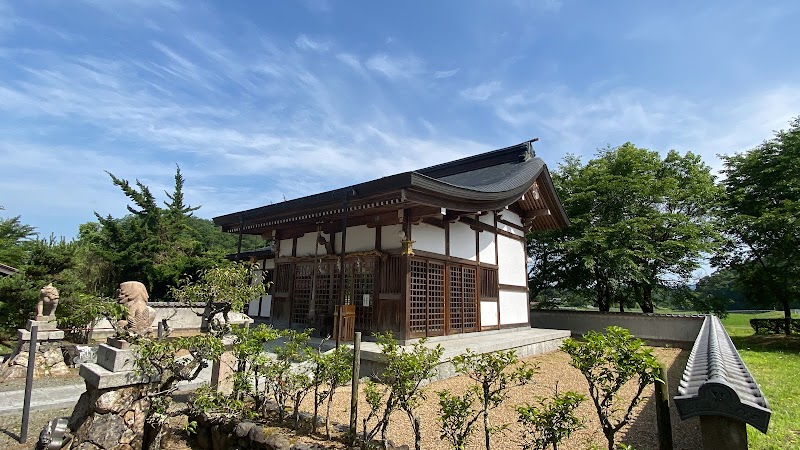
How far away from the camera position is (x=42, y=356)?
7660 millimetres

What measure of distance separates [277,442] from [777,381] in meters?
8.94

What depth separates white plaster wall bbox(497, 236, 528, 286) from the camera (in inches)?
460

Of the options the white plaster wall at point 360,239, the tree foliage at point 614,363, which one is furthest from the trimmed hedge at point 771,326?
the tree foliage at point 614,363

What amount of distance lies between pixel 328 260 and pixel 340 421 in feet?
18.9

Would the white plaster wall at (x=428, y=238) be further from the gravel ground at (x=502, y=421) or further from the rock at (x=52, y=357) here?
the rock at (x=52, y=357)

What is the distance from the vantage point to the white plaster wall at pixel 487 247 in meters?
10.8

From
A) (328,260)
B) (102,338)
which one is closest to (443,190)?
(328,260)

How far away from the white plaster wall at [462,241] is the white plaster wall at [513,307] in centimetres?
218

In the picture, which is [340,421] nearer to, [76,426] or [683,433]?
[76,426]

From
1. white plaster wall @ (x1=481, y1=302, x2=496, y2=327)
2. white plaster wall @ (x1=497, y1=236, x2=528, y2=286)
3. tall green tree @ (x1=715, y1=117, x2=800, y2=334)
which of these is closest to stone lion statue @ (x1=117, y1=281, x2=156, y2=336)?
white plaster wall @ (x1=481, y1=302, x2=496, y2=327)

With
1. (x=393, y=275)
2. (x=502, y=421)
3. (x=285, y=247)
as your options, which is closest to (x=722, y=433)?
(x=502, y=421)

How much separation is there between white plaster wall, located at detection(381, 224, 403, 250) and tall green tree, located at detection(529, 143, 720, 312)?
29.1 feet

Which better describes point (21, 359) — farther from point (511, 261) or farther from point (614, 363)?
point (511, 261)

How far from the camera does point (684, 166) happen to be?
54.9 feet
